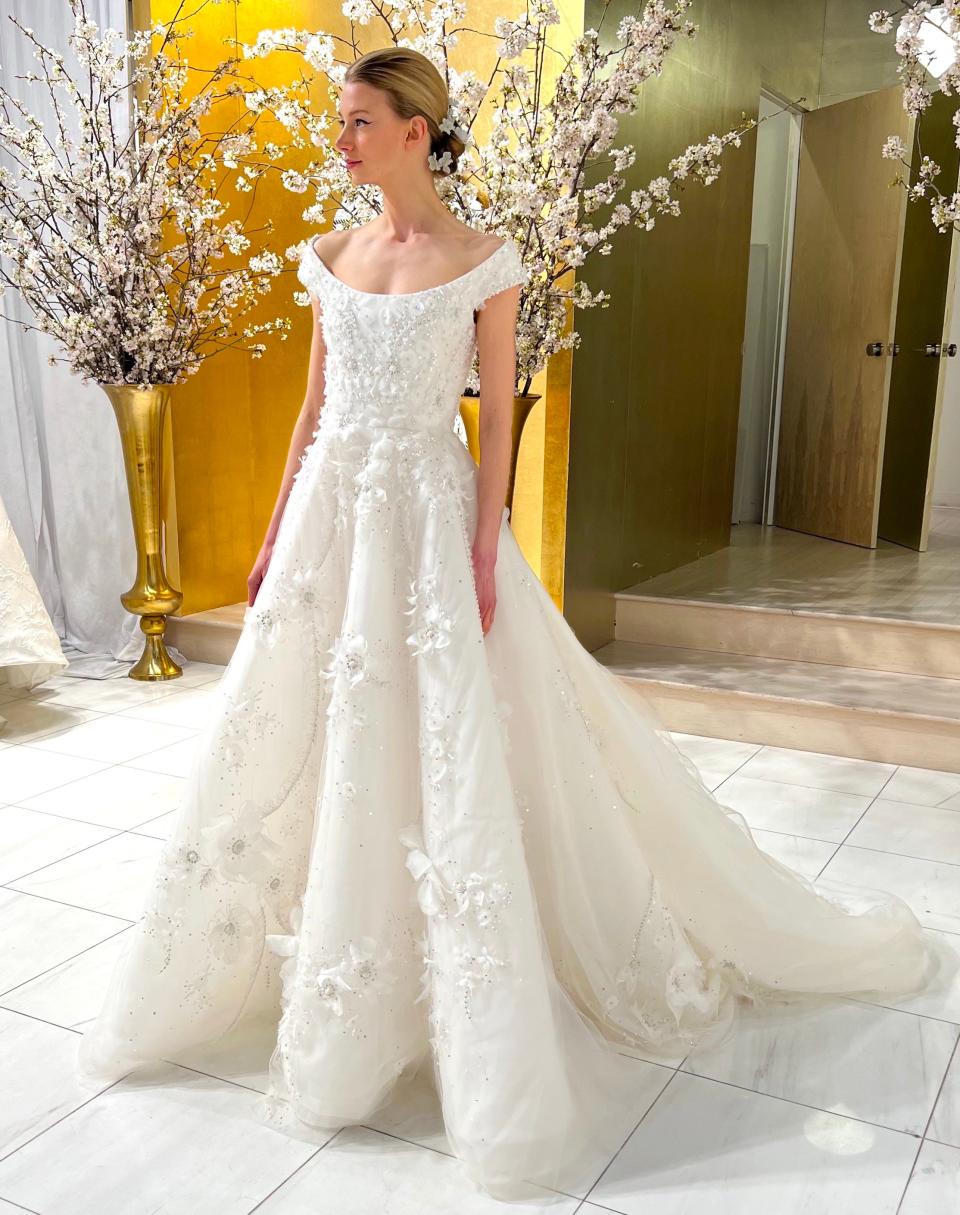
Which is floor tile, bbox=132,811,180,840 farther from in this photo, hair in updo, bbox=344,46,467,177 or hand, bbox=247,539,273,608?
hair in updo, bbox=344,46,467,177

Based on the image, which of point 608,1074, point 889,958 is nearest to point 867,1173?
point 608,1074

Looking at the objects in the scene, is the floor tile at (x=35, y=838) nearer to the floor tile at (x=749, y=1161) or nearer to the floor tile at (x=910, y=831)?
the floor tile at (x=749, y=1161)

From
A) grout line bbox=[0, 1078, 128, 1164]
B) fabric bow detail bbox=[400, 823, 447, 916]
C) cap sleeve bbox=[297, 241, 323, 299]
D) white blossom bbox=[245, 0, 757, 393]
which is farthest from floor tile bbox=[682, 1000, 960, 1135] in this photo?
white blossom bbox=[245, 0, 757, 393]

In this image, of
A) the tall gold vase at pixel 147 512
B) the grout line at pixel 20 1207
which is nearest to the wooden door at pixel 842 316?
the tall gold vase at pixel 147 512

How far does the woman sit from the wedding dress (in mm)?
2154

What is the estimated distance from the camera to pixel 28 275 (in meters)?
3.98

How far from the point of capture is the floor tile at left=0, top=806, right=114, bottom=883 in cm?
278

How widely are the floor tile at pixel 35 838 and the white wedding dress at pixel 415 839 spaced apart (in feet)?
3.14

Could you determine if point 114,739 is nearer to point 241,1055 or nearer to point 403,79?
point 241,1055

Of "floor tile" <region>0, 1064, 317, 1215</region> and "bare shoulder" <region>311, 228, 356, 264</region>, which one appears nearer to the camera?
"floor tile" <region>0, 1064, 317, 1215</region>

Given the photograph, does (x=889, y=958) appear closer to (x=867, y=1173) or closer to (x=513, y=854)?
(x=867, y=1173)

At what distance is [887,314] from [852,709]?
117 inches

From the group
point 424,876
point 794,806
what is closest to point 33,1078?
point 424,876

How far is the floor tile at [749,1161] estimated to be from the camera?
1637 mm
